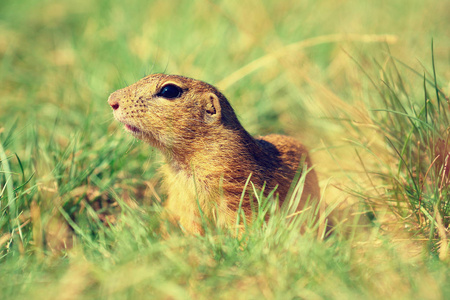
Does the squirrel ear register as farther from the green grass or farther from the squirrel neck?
the green grass

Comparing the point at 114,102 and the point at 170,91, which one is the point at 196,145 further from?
the point at 114,102

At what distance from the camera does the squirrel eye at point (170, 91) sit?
12.3 ft

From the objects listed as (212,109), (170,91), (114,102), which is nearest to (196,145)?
(212,109)

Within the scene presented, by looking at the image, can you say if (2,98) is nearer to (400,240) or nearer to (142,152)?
(142,152)

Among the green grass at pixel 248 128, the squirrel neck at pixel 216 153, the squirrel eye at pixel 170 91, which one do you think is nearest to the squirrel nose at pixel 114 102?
the squirrel eye at pixel 170 91

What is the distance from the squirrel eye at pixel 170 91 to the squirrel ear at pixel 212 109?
245 mm

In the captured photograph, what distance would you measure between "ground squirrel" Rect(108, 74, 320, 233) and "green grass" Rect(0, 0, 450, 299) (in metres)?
0.32

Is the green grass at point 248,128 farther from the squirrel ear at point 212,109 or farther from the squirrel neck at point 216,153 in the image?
the squirrel ear at point 212,109

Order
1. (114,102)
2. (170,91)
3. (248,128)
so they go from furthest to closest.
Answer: (248,128)
(170,91)
(114,102)

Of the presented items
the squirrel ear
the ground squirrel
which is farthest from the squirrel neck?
the squirrel ear

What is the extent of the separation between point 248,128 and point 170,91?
72.4 inches

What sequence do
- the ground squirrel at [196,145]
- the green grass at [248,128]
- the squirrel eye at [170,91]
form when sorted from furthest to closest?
the squirrel eye at [170,91] < the ground squirrel at [196,145] < the green grass at [248,128]

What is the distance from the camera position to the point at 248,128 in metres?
5.43

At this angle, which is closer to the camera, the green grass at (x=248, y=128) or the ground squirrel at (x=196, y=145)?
the green grass at (x=248, y=128)
